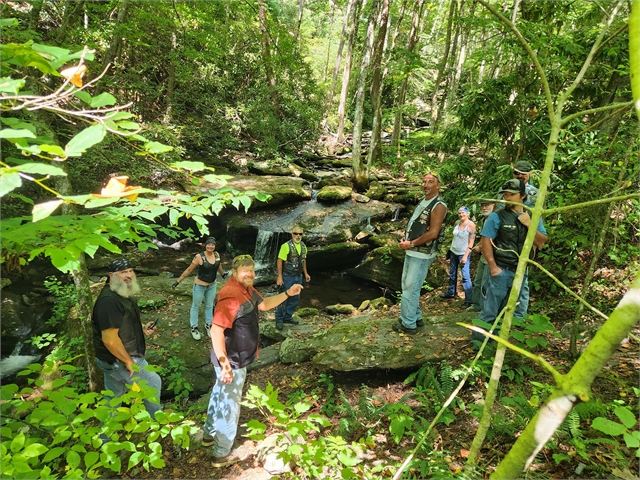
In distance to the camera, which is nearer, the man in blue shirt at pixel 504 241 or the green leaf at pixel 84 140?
the green leaf at pixel 84 140

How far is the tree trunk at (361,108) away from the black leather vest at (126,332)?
36.0 ft

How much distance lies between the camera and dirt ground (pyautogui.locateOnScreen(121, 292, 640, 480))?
2.58 m

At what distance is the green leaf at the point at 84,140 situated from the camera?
3.49ft

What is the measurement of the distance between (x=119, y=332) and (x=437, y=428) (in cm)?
340

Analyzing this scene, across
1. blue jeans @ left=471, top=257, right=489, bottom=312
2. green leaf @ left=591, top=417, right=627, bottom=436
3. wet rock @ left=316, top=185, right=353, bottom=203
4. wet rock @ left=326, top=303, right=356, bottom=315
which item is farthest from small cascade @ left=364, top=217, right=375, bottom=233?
green leaf @ left=591, top=417, right=627, bottom=436

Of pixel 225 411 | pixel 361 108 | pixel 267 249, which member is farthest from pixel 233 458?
pixel 361 108

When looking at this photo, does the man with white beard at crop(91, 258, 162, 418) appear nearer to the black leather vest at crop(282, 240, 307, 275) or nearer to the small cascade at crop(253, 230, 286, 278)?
the black leather vest at crop(282, 240, 307, 275)

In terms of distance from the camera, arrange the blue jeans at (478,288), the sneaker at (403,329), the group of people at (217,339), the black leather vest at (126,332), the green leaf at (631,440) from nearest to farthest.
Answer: the green leaf at (631,440) < the group of people at (217,339) < the black leather vest at (126,332) < the sneaker at (403,329) < the blue jeans at (478,288)

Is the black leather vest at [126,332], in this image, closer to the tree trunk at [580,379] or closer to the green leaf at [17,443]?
the green leaf at [17,443]

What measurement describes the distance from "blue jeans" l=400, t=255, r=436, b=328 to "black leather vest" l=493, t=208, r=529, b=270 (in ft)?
2.83

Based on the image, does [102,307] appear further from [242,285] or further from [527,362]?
[527,362]

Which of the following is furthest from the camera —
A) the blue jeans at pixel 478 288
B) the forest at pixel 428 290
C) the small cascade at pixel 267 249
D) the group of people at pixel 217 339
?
the small cascade at pixel 267 249

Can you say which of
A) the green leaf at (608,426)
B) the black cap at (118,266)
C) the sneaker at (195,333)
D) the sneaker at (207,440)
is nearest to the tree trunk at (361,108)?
the sneaker at (195,333)

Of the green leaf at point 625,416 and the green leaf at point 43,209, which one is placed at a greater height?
the green leaf at point 43,209
